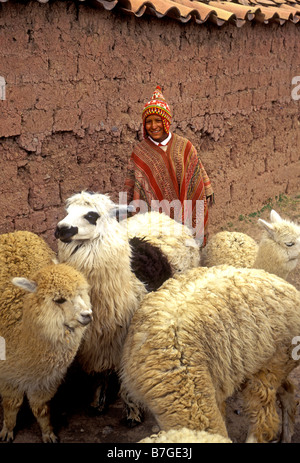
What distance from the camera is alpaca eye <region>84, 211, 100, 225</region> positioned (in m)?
3.29

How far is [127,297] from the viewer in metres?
3.59

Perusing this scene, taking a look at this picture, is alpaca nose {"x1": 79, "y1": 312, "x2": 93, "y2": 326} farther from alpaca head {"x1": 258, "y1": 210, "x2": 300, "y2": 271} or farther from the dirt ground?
alpaca head {"x1": 258, "y1": 210, "x2": 300, "y2": 271}

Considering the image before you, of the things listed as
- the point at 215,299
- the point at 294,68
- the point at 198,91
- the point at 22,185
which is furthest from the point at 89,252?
the point at 294,68

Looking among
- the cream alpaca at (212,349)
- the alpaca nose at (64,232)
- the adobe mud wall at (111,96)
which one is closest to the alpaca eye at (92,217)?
the alpaca nose at (64,232)

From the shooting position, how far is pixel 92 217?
3.30 meters

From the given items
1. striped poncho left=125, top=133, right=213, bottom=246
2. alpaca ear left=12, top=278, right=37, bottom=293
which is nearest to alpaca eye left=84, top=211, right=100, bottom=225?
alpaca ear left=12, top=278, right=37, bottom=293

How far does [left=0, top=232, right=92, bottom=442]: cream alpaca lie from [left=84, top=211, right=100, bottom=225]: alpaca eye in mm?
Answer: 323

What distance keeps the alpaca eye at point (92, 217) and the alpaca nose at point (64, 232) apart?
0.12 m

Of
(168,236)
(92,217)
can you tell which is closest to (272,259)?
(168,236)

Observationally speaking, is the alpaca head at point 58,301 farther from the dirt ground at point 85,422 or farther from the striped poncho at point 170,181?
the striped poncho at point 170,181

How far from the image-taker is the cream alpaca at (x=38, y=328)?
3.09m

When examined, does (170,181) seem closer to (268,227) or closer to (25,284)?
(268,227)

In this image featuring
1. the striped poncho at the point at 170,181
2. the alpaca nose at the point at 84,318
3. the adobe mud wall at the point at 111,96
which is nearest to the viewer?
the alpaca nose at the point at 84,318

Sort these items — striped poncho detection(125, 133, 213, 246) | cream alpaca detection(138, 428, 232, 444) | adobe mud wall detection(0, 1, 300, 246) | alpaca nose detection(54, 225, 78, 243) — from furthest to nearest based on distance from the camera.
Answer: striped poncho detection(125, 133, 213, 246) → adobe mud wall detection(0, 1, 300, 246) → alpaca nose detection(54, 225, 78, 243) → cream alpaca detection(138, 428, 232, 444)
